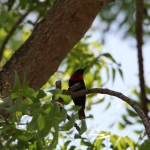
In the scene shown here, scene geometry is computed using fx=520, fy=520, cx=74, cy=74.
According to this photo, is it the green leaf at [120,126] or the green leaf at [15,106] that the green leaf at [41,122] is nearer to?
the green leaf at [15,106]

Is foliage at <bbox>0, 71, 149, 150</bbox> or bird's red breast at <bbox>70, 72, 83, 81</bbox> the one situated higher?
bird's red breast at <bbox>70, 72, 83, 81</bbox>

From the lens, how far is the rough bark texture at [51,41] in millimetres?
3686

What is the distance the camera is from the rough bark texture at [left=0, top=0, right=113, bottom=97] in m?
3.69

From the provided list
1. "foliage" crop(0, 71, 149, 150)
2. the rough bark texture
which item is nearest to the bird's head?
the rough bark texture

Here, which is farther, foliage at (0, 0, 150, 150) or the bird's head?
the bird's head

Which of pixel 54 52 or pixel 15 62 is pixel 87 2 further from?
pixel 15 62

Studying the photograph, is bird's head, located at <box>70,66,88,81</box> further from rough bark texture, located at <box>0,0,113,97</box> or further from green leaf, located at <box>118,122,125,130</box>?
rough bark texture, located at <box>0,0,113,97</box>

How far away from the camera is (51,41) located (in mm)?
3773

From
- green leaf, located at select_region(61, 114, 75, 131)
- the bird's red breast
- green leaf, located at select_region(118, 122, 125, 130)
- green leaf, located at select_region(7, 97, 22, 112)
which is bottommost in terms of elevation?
green leaf, located at select_region(61, 114, 75, 131)

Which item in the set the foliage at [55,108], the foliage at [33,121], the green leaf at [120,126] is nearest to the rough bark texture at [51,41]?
the foliage at [55,108]

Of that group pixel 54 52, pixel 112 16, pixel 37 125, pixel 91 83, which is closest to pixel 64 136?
pixel 54 52

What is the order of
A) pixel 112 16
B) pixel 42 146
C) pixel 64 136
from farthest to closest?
pixel 112 16 → pixel 64 136 → pixel 42 146

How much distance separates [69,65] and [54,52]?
154 centimetres

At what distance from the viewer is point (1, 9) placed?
466 centimetres
